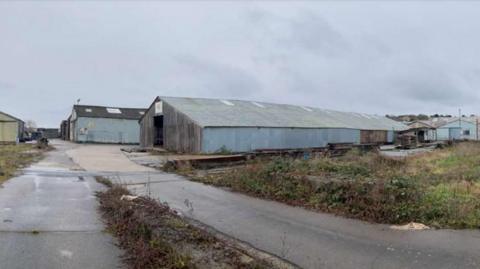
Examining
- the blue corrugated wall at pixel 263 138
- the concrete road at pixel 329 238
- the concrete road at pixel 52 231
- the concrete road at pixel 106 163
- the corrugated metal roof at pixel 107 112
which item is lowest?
the concrete road at pixel 329 238

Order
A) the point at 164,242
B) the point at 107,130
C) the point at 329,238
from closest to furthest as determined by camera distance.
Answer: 1. the point at 164,242
2. the point at 329,238
3. the point at 107,130

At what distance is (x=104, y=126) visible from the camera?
210 feet

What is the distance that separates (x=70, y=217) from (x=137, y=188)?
5417mm

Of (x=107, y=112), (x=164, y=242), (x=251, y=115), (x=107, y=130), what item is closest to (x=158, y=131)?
(x=251, y=115)

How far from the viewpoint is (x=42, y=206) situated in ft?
35.0

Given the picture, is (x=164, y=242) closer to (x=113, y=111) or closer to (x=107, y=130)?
(x=107, y=130)

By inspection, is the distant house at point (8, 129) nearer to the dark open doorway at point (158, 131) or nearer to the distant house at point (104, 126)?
the distant house at point (104, 126)

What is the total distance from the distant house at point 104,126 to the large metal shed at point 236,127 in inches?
751

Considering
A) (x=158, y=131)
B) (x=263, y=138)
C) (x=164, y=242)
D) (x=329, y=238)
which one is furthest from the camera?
(x=158, y=131)

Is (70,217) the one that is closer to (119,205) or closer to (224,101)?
(119,205)

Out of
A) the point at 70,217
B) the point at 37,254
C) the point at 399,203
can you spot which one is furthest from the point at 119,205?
the point at 399,203

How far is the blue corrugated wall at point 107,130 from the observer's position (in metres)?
63.0

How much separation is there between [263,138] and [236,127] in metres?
3.27

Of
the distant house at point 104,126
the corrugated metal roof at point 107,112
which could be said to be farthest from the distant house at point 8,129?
the corrugated metal roof at point 107,112
